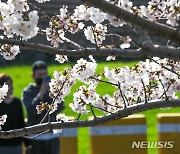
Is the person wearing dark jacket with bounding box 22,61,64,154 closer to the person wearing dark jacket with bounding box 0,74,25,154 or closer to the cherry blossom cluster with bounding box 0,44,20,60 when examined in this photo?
the person wearing dark jacket with bounding box 0,74,25,154

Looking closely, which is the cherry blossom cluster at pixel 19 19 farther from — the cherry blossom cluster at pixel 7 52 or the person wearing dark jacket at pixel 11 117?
the person wearing dark jacket at pixel 11 117

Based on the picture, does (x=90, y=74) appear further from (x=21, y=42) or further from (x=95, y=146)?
(x=95, y=146)

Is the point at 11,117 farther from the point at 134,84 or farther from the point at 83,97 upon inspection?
the point at 83,97

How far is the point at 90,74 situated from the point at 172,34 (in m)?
1.18

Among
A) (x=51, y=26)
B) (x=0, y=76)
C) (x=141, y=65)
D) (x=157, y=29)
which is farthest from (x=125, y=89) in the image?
(x=0, y=76)

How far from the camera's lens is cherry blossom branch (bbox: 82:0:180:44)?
158 inches

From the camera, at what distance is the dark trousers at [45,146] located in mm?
9508

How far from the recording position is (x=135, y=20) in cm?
407

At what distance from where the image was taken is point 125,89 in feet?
18.6

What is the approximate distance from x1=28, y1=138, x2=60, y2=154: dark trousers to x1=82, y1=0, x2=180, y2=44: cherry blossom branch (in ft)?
18.0

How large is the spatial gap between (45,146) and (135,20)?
5.64m

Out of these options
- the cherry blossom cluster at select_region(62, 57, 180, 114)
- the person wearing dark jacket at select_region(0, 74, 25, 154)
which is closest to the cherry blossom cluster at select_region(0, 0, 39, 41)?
the cherry blossom cluster at select_region(62, 57, 180, 114)

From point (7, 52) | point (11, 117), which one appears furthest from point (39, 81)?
point (7, 52)

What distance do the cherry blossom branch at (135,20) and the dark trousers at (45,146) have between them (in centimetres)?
548
